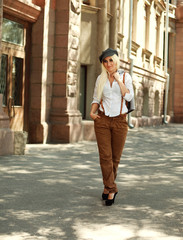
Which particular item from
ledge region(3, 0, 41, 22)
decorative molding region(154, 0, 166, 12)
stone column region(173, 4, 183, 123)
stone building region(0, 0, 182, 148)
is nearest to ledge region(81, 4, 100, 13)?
stone building region(0, 0, 182, 148)

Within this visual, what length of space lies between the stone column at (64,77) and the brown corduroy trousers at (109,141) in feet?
25.0

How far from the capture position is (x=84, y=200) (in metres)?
5.98

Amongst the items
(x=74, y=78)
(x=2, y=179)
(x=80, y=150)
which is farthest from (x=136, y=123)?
(x=2, y=179)

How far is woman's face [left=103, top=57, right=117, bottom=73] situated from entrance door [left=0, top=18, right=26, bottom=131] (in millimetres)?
6536

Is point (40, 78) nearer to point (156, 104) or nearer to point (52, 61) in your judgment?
point (52, 61)

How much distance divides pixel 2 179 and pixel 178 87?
26813 mm

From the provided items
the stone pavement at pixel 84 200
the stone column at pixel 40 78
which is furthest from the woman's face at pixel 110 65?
the stone column at pixel 40 78

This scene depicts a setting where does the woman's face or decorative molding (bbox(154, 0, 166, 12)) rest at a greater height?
decorative molding (bbox(154, 0, 166, 12))

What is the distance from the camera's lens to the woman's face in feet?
Answer: 19.2

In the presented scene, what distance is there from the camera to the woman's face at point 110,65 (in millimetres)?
5855

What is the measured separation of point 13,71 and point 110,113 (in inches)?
284

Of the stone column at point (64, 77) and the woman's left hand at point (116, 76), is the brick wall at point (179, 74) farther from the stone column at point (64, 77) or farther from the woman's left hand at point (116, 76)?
the woman's left hand at point (116, 76)

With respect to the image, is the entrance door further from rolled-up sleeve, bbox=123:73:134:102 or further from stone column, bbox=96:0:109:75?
rolled-up sleeve, bbox=123:73:134:102

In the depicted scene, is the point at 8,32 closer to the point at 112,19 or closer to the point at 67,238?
the point at 112,19
